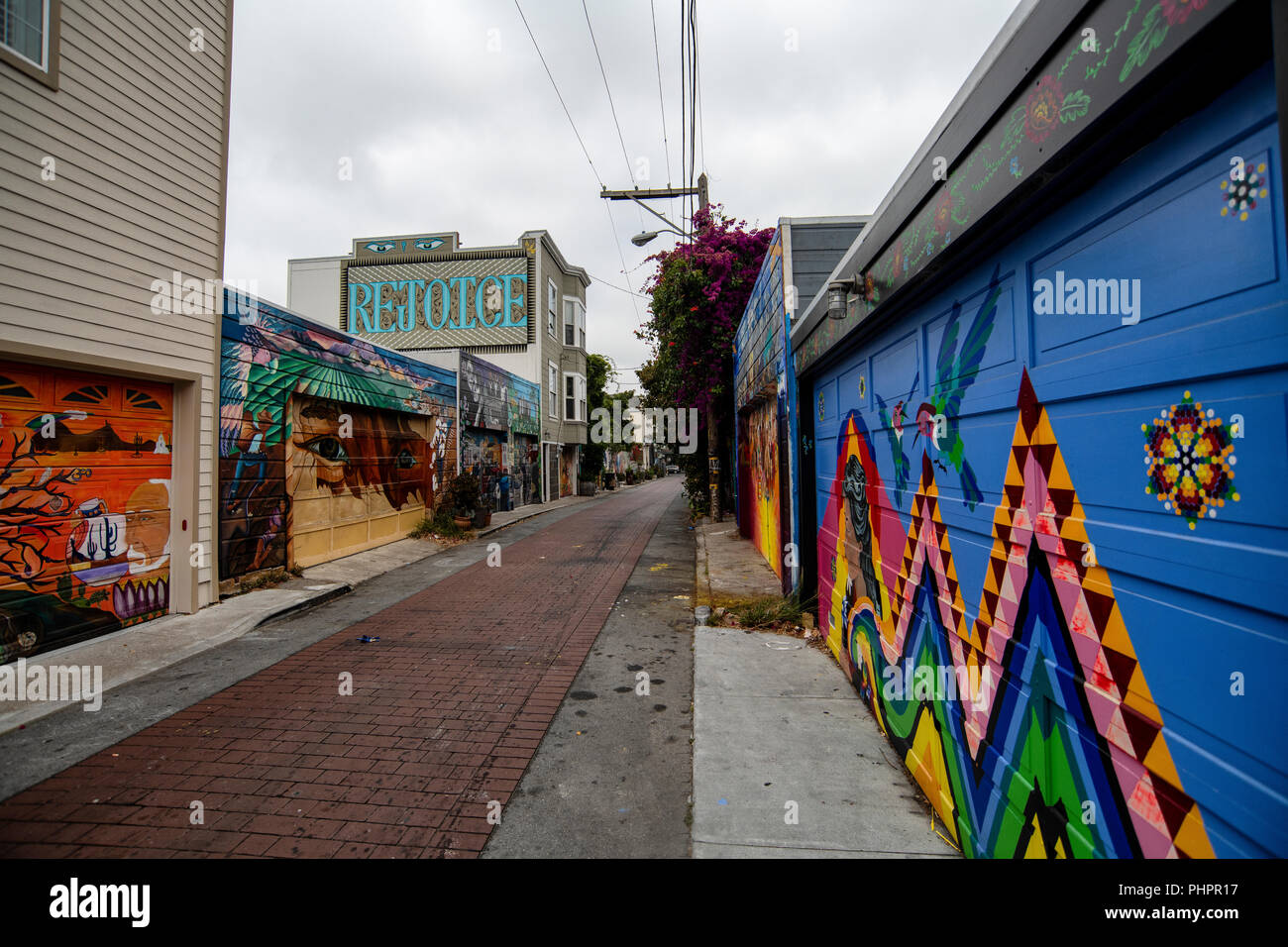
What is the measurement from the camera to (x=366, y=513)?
37.9 feet

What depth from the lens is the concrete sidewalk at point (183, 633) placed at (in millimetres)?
5172

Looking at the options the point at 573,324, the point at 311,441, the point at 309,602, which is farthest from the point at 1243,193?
the point at 573,324

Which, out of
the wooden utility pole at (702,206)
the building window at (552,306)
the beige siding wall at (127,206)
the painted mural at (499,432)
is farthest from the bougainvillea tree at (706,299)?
the building window at (552,306)

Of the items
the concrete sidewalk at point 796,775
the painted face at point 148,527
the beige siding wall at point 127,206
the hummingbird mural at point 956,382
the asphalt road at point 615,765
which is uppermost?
the beige siding wall at point 127,206

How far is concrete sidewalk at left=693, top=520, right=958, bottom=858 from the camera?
2.97 metres

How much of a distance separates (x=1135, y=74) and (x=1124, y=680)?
172 centimetres

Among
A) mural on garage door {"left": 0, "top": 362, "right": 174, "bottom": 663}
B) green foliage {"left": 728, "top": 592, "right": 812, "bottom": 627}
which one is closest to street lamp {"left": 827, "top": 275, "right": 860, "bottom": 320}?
green foliage {"left": 728, "top": 592, "right": 812, "bottom": 627}

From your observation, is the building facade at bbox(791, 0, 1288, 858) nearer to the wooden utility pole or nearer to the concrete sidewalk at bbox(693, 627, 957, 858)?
the concrete sidewalk at bbox(693, 627, 957, 858)

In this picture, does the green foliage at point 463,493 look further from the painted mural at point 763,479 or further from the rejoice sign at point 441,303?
the rejoice sign at point 441,303

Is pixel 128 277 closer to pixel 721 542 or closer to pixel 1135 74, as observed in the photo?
pixel 1135 74

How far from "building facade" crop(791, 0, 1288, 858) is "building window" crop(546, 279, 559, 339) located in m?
23.5

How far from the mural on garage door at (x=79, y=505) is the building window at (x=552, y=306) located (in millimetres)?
19697

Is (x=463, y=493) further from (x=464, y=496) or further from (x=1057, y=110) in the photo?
(x=1057, y=110)
